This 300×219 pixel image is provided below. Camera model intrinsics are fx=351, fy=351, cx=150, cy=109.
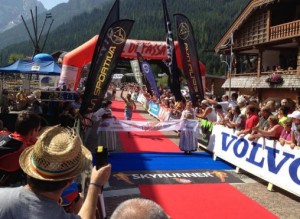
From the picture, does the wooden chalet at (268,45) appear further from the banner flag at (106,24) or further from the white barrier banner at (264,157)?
the white barrier banner at (264,157)

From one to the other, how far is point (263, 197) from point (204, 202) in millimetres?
1290

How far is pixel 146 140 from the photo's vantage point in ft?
43.9

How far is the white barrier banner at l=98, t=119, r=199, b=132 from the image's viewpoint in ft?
36.6

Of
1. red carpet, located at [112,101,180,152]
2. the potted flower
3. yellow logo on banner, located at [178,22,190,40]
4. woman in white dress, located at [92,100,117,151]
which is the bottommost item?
red carpet, located at [112,101,180,152]

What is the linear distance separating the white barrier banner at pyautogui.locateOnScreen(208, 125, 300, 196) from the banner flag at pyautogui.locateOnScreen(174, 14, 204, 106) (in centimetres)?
389

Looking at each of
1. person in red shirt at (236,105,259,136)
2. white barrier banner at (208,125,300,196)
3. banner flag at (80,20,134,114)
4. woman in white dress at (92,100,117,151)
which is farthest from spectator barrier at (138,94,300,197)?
banner flag at (80,20,134,114)

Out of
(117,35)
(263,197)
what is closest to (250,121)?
(263,197)

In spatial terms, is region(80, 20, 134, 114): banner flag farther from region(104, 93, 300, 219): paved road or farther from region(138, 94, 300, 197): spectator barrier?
region(104, 93, 300, 219): paved road

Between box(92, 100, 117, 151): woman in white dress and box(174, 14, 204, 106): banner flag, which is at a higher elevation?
box(174, 14, 204, 106): banner flag

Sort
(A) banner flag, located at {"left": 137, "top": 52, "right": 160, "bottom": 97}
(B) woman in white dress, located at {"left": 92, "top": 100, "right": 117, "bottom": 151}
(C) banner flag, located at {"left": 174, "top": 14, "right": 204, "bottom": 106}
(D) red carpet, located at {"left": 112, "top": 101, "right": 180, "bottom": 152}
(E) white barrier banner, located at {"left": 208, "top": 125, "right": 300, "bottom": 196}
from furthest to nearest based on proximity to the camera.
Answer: (A) banner flag, located at {"left": 137, "top": 52, "right": 160, "bottom": 97}, (C) banner flag, located at {"left": 174, "top": 14, "right": 204, "bottom": 106}, (D) red carpet, located at {"left": 112, "top": 101, "right": 180, "bottom": 152}, (B) woman in white dress, located at {"left": 92, "top": 100, "right": 117, "bottom": 151}, (E) white barrier banner, located at {"left": 208, "top": 125, "right": 300, "bottom": 196}

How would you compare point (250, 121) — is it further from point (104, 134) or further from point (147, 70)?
point (147, 70)

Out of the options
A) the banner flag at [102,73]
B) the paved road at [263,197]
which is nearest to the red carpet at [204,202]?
the paved road at [263,197]

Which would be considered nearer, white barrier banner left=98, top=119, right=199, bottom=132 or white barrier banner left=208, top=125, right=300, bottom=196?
white barrier banner left=208, top=125, right=300, bottom=196

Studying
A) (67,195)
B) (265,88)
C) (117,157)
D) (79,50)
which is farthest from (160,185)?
(265,88)
